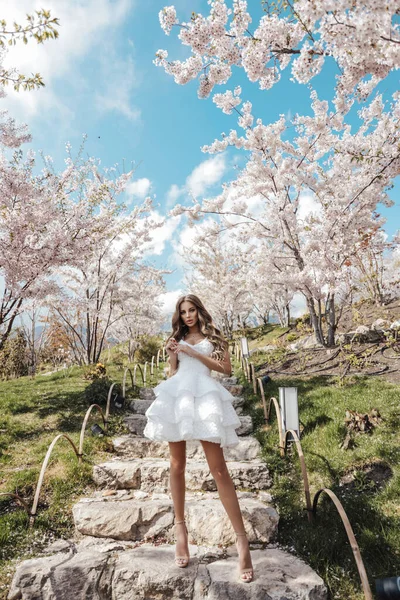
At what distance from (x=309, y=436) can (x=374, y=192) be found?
5.85m

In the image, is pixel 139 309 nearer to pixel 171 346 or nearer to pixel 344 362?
pixel 344 362

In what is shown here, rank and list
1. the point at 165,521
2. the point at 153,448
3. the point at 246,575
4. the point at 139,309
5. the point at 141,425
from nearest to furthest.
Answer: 1. the point at 246,575
2. the point at 165,521
3. the point at 153,448
4. the point at 141,425
5. the point at 139,309

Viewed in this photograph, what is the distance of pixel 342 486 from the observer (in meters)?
3.65

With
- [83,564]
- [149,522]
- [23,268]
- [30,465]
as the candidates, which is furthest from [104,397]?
[83,564]

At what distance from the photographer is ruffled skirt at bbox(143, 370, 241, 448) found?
273cm

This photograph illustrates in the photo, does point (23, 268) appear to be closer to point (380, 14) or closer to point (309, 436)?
point (309, 436)

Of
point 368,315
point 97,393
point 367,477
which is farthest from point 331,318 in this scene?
point 97,393

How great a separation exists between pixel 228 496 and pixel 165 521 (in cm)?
107

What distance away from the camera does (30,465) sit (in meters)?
4.64

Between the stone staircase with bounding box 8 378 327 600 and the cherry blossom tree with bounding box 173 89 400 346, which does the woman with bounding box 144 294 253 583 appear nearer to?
the stone staircase with bounding box 8 378 327 600

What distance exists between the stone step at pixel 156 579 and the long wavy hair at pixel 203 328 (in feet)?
5.41

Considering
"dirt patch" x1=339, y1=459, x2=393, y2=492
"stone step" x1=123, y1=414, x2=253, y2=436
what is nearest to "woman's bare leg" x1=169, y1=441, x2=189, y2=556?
"dirt patch" x1=339, y1=459, x2=393, y2=492

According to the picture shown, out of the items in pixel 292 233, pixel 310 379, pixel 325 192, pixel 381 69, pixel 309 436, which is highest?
pixel 325 192

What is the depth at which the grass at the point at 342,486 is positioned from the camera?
8.89ft
